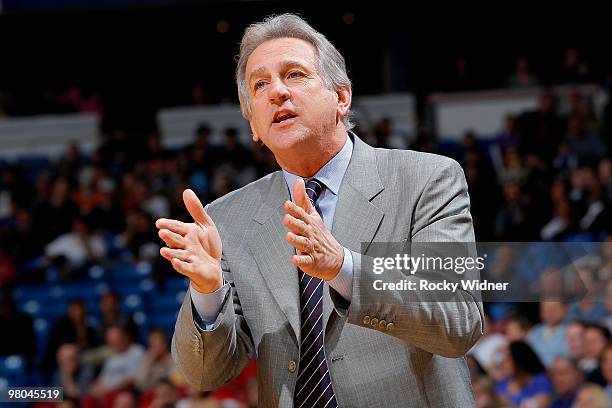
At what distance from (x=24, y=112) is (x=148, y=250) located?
15.3 feet

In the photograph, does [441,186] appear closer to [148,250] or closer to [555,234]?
[555,234]

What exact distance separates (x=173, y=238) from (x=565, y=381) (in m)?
3.51

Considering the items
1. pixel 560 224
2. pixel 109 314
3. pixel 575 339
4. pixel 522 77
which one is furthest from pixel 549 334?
pixel 522 77

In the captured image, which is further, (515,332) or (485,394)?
(515,332)

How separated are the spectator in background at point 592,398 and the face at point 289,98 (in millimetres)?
2964

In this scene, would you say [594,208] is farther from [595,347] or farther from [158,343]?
[158,343]

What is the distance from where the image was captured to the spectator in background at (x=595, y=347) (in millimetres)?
5039

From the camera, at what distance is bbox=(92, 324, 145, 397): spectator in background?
7.00m

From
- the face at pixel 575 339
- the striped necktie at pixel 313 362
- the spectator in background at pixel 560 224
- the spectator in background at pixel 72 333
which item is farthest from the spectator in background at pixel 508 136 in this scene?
the striped necktie at pixel 313 362

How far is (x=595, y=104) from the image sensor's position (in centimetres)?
1016

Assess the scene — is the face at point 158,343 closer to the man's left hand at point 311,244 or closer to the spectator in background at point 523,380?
the spectator in background at point 523,380

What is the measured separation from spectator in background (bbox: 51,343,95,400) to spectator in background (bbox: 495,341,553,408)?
299 cm

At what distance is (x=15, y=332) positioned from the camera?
7.93 metres

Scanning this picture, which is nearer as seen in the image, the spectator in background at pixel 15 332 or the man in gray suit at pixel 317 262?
the man in gray suit at pixel 317 262
